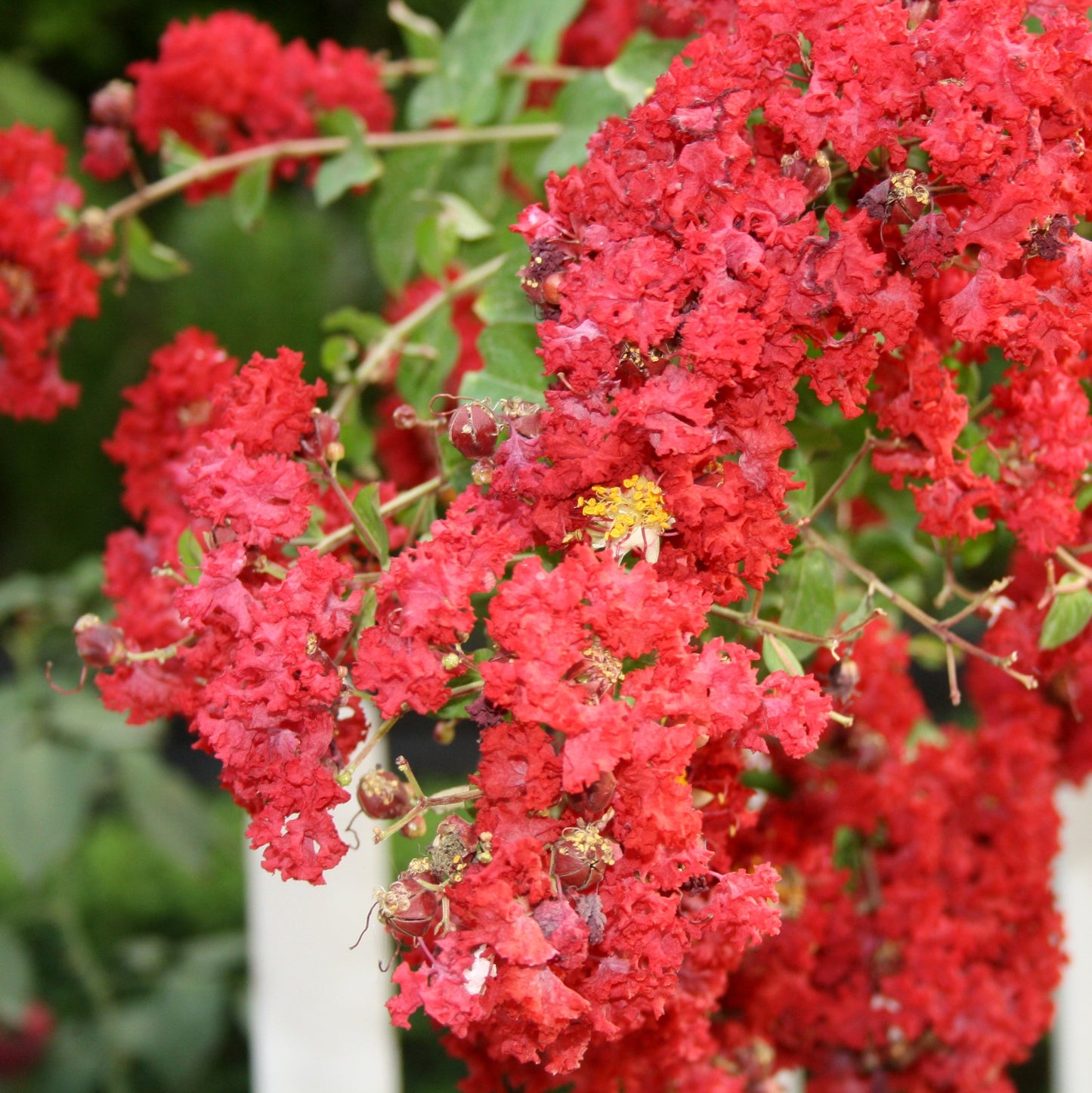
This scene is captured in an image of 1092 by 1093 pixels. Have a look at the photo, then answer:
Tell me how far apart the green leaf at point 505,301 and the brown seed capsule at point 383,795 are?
0.93 feet

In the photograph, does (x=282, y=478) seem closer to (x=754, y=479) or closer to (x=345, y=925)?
(x=754, y=479)

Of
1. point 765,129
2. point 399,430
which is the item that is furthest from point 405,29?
point 765,129

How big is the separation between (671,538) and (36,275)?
509 mm

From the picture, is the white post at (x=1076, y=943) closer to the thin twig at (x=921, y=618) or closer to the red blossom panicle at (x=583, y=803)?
the thin twig at (x=921, y=618)

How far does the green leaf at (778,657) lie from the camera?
1.82 feet

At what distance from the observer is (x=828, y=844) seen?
0.78 meters

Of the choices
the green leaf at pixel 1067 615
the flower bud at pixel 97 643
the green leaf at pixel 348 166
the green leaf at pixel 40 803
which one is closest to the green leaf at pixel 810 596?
the green leaf at pixel 1067 615

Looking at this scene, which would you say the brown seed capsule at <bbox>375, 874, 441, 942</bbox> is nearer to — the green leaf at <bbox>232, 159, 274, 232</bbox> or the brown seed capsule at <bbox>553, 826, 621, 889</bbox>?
the brown seed capsule at <bbox>553, 826, 621, 889</bbox>

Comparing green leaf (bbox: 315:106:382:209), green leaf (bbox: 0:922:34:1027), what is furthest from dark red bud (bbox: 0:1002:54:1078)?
green leaf (bbox: 315:106:382:209)

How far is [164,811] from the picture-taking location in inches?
49.9

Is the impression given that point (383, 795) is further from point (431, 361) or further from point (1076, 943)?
point (1076, 943)

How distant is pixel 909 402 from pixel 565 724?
0.81 feet

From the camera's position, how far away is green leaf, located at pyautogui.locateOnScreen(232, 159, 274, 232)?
3.02 feet

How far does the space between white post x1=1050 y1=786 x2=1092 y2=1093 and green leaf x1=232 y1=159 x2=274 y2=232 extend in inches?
33.7
